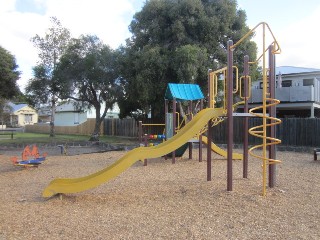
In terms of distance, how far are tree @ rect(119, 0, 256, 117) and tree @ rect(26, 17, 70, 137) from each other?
19.2 feet

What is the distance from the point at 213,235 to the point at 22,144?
21256mm

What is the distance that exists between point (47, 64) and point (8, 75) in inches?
→ 304

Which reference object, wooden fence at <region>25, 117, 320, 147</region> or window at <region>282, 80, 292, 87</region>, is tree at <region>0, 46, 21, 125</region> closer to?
wooden fence at <region>25, 117, 320, 147</region>

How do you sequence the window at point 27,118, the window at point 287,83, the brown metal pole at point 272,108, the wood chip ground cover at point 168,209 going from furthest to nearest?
the window at point 27,118, the window at point 287,83, the brown metal pole at point 272,108, the wood chip ground cover at point 168,209

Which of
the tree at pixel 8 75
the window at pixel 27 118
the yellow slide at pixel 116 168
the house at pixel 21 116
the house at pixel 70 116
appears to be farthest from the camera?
the window at pixel 27 118

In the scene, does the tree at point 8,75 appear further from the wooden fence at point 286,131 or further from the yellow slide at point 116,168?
the yellow slide at point 116,168

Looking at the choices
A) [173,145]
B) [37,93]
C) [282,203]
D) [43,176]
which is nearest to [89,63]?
[37,93]

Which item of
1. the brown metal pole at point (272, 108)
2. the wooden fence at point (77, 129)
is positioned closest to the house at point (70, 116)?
the wooden fence at point (77, 129)

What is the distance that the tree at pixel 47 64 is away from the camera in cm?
2647

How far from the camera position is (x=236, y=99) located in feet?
81.5

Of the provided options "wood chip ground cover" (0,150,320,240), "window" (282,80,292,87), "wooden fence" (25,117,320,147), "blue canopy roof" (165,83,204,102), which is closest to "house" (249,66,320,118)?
"window" (282,80,292,87)

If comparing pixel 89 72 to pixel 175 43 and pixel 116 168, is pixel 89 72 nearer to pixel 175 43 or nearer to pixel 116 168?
pixel 175 43

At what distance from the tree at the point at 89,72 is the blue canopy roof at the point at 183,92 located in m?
10.9

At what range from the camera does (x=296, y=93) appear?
89.1 ft
